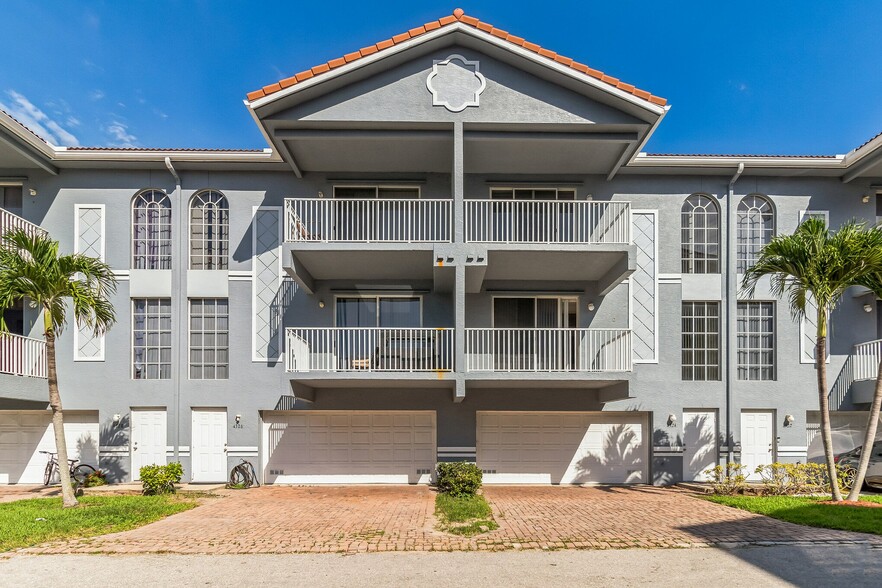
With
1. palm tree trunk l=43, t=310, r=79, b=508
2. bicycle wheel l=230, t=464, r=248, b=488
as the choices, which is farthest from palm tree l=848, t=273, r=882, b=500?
palm tree trunk l=43, t=310, r=79, b=508

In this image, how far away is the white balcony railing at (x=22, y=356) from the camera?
1198 cm

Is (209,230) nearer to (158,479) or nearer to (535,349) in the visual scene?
(158,479)

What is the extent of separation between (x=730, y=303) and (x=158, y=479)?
14667 millimetres

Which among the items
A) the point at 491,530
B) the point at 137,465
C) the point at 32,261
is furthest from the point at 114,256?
the point at 491,530

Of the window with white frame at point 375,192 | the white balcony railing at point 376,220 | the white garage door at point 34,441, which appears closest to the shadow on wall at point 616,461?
the white balcony railing at point 376,220

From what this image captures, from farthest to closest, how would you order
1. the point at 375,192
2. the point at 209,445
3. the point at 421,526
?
1. the point at 375,192
2. the point at 209,445
3. the point at 421,526

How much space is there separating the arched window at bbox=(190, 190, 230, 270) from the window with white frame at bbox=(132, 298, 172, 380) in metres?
1.45

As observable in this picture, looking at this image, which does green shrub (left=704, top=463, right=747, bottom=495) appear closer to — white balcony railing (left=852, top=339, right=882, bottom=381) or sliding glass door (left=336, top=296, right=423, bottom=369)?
white balcony railing (left=852, top=339, right=882, bottom=381)

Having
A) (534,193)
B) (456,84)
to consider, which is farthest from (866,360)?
(456,84)

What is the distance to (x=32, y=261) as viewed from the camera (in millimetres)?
9984

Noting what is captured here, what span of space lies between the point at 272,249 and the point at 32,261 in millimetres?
5079

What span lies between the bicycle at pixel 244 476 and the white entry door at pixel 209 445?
21.2 inches

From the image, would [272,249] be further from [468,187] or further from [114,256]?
[468,187]

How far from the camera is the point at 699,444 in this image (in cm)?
1349
